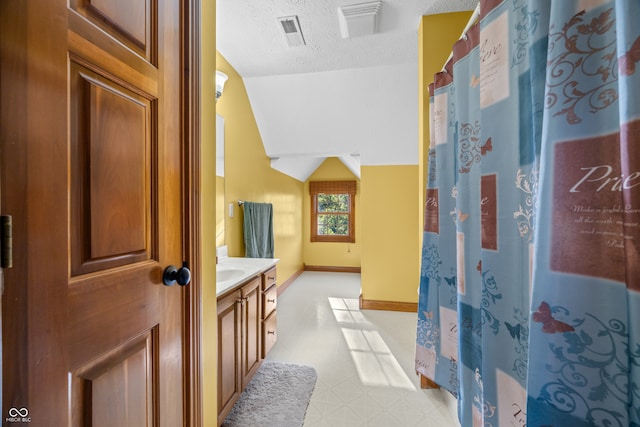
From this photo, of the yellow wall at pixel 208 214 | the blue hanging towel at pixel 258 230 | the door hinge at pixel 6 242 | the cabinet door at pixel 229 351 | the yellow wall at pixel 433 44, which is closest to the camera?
the door hinge at pixel 6 242

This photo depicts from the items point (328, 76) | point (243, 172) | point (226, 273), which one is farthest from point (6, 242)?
point (328, 76)

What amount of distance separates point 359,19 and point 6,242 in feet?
6.54

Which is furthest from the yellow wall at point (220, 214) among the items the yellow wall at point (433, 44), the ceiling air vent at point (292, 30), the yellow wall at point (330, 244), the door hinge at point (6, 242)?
the yellow wall at point (330, 244)

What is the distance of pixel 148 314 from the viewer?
77 centimetres

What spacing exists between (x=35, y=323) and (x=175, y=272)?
14.0 inches

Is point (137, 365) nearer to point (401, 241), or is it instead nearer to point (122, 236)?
point (122, 236)

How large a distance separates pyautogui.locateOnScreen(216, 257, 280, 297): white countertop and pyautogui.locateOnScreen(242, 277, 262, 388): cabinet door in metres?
0.06

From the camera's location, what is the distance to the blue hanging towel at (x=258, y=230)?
8.96 ft

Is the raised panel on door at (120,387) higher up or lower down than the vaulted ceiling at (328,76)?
lower down

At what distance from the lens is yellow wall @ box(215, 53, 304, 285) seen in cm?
245

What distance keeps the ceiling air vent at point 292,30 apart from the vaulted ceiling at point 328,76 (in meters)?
0.03

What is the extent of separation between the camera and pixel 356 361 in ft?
6.86

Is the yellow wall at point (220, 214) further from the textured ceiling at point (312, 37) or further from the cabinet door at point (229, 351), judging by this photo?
the textured ceiling at point (312, 37)

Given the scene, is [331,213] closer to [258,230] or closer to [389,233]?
[389,233]
